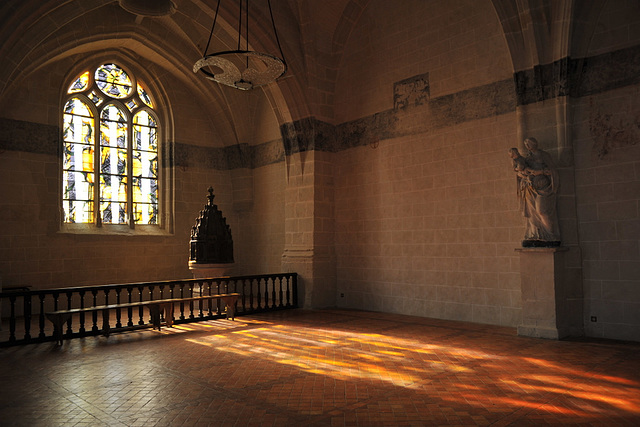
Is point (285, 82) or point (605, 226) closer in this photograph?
point (605, 226)

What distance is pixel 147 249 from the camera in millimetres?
12172

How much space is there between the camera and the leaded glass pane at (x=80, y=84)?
1160cm

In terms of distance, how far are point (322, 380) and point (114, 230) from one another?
8.68 meters

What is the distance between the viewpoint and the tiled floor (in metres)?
3.94

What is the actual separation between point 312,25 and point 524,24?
186 inches

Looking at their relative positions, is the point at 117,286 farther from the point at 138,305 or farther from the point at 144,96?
the point at 144,96

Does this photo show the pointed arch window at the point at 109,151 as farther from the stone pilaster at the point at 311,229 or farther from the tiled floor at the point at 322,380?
the tiled floor at the point at 322,380

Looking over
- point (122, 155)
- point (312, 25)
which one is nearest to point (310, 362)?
point (312, 25)

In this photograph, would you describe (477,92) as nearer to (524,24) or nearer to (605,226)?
(524,24)

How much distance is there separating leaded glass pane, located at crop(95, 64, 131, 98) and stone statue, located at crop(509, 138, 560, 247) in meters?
9.83

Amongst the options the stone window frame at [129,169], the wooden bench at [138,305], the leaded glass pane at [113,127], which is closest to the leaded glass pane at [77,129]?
the stone window frame at [129,169]

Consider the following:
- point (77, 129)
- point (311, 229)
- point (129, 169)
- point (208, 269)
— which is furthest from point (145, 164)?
point (311, 229)

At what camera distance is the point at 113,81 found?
12273 millimetres

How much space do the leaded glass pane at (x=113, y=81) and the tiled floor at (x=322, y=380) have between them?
7.17m
